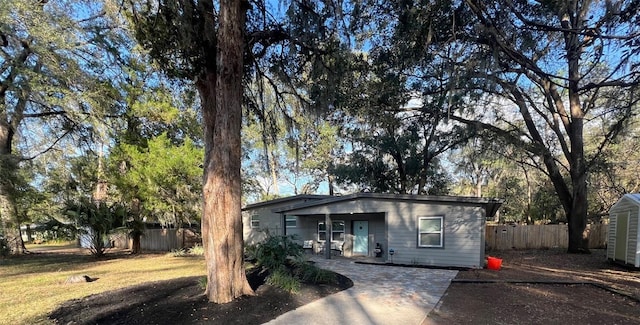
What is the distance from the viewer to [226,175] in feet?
18.5

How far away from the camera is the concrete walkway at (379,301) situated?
4977mm

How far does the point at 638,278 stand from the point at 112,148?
60.8ft

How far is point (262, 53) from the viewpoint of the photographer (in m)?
7.70

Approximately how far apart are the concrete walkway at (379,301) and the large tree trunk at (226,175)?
1224mm

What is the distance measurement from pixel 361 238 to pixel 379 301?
324 inches

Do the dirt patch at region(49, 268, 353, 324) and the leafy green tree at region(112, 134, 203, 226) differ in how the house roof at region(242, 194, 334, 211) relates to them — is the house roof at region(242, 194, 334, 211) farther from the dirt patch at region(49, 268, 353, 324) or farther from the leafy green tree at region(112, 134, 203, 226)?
the dirt patch at region(49, 268, 353, 324)

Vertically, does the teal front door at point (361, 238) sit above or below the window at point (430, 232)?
below

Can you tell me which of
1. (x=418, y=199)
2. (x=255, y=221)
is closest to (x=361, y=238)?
(x=418, y=199)

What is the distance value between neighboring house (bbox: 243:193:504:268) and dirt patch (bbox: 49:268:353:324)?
559 cm

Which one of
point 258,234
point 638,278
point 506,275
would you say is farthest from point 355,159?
point 638,278

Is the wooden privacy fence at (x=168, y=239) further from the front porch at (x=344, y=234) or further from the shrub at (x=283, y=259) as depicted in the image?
the shrub at (x=283, y=259)

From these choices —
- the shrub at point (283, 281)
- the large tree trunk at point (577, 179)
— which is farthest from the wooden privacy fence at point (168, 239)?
the large tree trunk at point (577, 179)

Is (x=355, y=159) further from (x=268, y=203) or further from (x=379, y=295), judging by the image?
(x=379, y=295)

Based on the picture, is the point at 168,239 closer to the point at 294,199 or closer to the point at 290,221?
the point at 290,221
